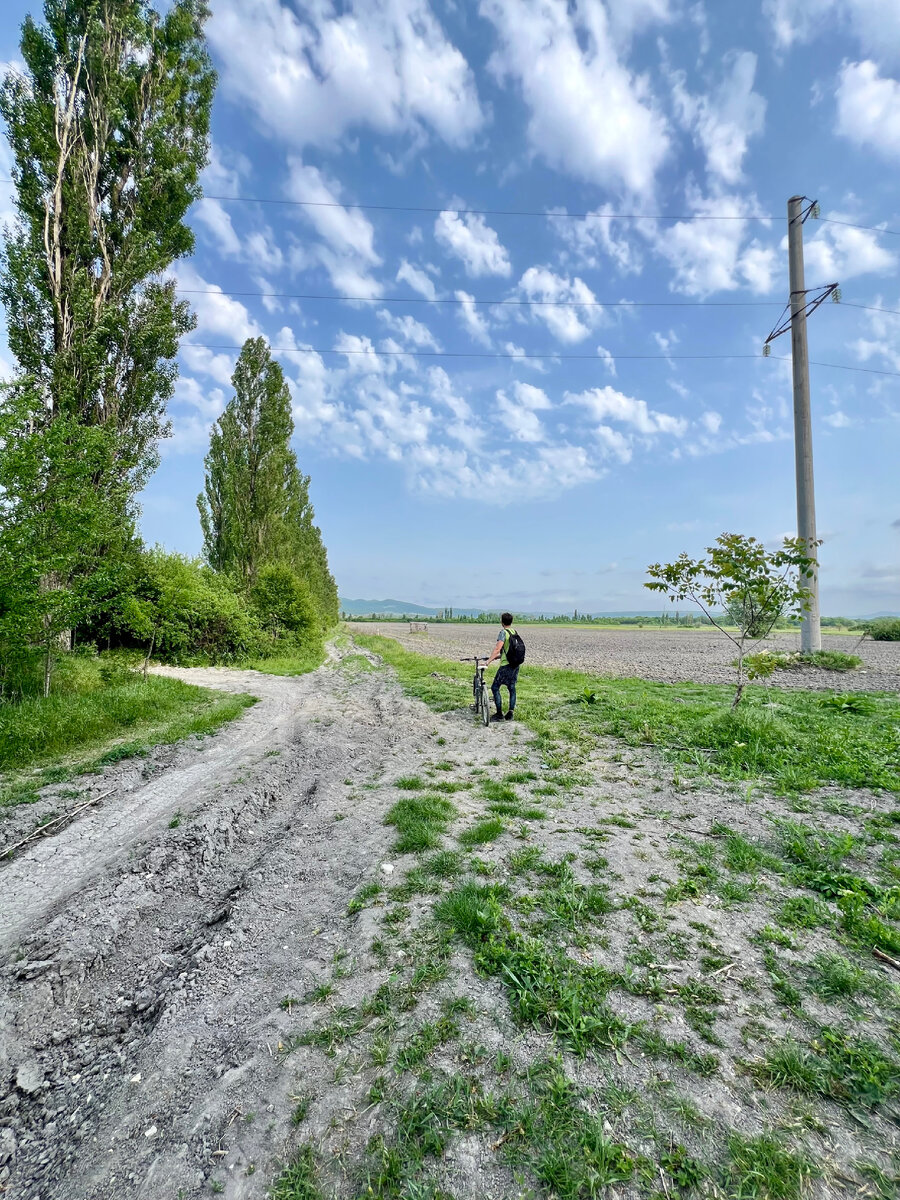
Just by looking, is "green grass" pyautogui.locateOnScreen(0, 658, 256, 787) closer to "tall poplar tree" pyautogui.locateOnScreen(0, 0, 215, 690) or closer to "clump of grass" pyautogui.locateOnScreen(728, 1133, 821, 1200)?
"tall poplar tree" pyautogui.locateOnScreen(0, 0, 215, 690)

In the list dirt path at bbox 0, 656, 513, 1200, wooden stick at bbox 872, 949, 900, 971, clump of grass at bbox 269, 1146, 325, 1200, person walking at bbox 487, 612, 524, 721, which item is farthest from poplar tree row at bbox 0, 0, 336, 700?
wooden stick at bbox 872, 949, 900, 971

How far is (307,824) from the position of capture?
583 cm

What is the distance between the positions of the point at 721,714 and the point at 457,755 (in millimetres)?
4984

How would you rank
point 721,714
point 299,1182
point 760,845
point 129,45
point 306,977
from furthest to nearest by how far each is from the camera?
point 129,45 < point 721,714 < point 760,845 < point 306,977 < point 299,1182

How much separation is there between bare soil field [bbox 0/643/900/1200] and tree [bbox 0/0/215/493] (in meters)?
13.3

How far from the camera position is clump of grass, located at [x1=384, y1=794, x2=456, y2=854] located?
16.3ft

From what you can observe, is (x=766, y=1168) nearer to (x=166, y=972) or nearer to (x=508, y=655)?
(x=166, y=972)

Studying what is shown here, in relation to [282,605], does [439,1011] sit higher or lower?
lower

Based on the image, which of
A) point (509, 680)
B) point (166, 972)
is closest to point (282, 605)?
point (509, 680)

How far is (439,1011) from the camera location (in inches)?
112

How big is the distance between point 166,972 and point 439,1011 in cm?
198

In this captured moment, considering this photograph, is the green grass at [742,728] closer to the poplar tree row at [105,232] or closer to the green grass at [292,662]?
the green grass at [292,662]

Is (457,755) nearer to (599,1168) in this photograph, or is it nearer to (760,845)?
(760,845)

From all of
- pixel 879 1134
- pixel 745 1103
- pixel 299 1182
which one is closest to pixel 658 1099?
pixel 745 1103
